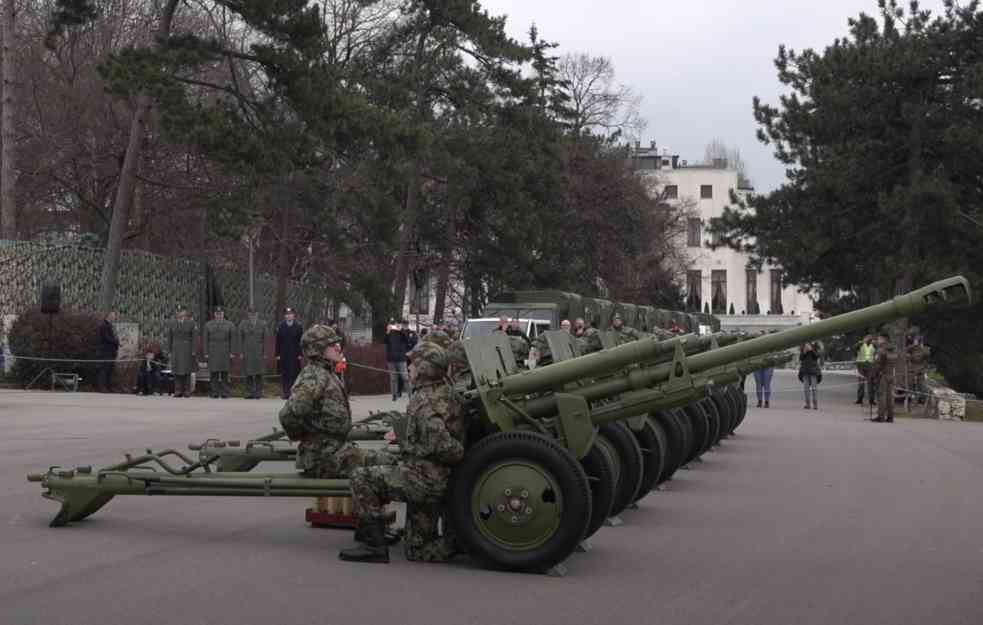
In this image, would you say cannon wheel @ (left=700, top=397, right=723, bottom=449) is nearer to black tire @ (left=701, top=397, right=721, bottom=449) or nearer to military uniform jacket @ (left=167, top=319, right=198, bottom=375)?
black tire @ (left=701, top=397, right=721, bottom=449)

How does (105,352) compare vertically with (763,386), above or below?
above

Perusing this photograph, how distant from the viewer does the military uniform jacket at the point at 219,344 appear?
28469mm

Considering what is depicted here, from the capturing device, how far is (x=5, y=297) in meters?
31.1

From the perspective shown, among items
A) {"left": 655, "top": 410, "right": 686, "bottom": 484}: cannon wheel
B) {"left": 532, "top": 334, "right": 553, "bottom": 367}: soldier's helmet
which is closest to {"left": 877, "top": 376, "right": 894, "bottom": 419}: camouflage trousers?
{"left": 655, "top": 410, "right": 686, "bottom": 484}: cannon wheel

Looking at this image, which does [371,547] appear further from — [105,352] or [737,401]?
[105,352]

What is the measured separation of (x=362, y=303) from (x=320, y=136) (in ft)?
46.4

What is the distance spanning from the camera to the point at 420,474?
8.84 metres

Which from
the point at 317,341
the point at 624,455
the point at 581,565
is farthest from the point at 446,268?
the point at 581,565

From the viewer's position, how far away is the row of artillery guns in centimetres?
871

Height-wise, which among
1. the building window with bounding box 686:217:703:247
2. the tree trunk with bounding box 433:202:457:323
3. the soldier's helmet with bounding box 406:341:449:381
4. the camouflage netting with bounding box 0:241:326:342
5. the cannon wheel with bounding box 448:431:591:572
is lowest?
the cannon wheel with bounding box 448:431:591:572

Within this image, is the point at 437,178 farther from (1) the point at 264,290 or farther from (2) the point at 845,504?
(2) the point at 845,504

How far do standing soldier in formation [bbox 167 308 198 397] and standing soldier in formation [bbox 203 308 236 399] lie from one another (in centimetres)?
35

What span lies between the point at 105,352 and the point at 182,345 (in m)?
1.74

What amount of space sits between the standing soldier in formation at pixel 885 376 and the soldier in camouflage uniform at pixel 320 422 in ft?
60.4
